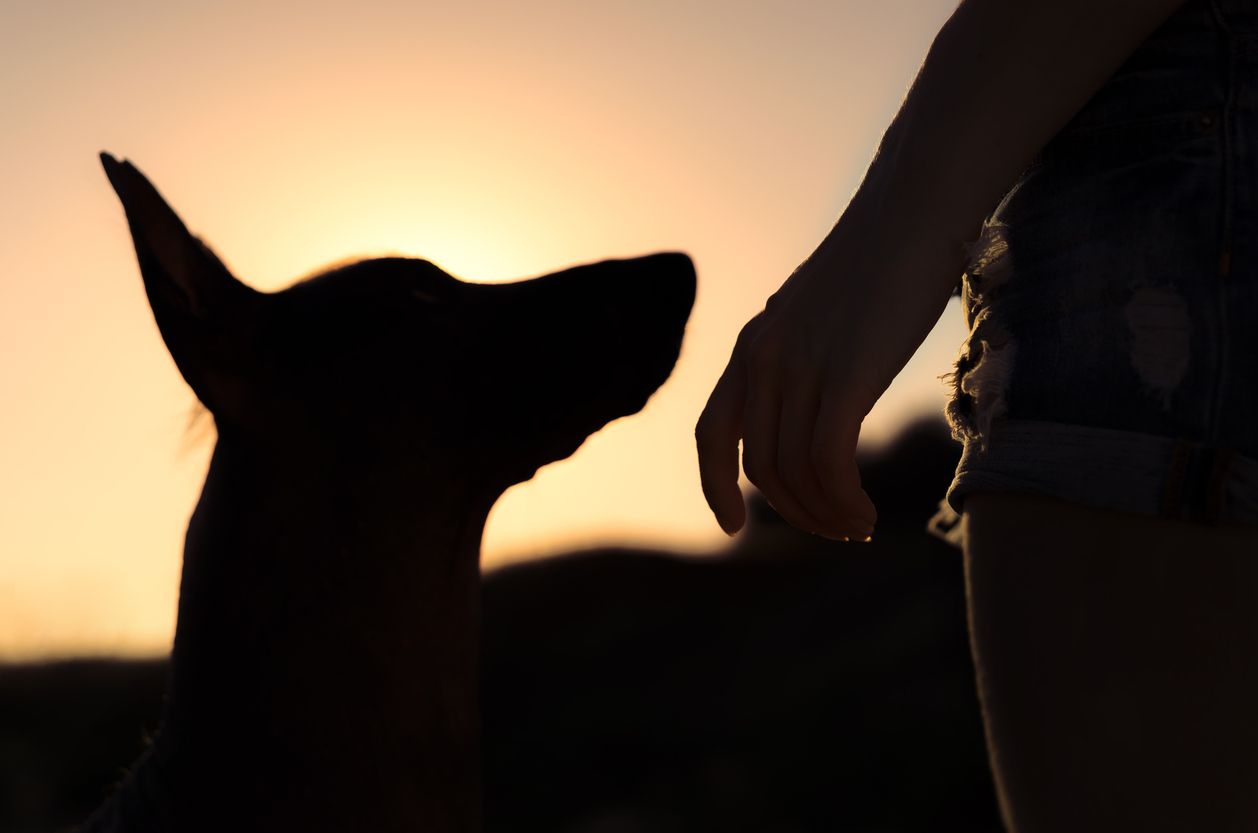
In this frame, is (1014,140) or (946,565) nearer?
(1014,140)

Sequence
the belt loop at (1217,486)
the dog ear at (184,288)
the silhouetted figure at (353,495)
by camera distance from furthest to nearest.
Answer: the silhouetted figure at (353,495)
the dog ear at (184,288)
the belt loop at (1217,486)

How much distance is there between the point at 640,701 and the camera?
33.3 ft

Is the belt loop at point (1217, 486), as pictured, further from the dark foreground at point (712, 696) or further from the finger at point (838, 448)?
the dark foreground at point (712, 696)

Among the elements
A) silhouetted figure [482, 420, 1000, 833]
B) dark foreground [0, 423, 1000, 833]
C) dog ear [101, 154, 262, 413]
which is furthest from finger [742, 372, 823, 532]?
→ silhouetted figure [482, 420, 1000, 833]

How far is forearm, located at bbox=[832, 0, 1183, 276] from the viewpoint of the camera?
96cm

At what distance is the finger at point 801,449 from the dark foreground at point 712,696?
303 inches

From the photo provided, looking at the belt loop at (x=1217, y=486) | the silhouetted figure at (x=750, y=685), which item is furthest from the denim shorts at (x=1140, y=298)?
the silhouetted figure at (x=750, y=685)

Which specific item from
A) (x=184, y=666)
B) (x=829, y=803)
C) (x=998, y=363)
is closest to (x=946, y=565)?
(x=829, y=803)

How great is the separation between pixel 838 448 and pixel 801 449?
36 millimetres

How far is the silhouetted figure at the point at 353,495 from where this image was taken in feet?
7.16

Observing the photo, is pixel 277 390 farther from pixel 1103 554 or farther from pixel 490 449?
pixel 1103 554

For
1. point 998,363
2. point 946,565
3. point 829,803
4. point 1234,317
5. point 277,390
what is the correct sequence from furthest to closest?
point 946,565, point 829,803, point 277,390, point 998,363, point 1234,317

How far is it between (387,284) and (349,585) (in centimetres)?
69

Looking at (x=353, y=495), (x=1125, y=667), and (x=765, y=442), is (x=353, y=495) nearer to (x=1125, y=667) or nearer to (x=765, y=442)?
(x=765, y=442)
